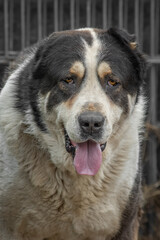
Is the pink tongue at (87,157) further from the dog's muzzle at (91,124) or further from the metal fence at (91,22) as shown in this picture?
the metal fence at (91,22)

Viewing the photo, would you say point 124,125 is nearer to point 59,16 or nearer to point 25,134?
point 25,134

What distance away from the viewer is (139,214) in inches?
227

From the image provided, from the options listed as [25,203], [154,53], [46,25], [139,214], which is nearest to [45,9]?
[46,25]

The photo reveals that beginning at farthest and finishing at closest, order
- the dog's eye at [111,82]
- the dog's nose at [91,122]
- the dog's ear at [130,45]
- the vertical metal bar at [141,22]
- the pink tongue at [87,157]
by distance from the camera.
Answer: the vertical metal bar at [141,22], the dog's ear at [130,45], the dog's eye at [111,82], the pink tongue at [87,157], the dog's nose at [91,122]

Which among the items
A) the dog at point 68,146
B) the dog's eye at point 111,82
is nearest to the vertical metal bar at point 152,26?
the dog at point 68,146

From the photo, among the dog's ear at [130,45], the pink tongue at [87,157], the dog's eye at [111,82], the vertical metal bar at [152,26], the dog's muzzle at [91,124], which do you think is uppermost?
the vertical metal bar at [152,26]

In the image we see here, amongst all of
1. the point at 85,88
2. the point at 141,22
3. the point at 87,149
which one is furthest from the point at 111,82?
the point at 141,22

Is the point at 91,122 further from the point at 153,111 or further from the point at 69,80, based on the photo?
the point at 153,111

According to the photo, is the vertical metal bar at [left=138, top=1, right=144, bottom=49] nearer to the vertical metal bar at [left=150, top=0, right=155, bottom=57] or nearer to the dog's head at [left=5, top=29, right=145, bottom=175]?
the vertical metal bar at [left=150, top=0, right=155, bottom=57]

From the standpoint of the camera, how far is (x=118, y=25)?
27.6 ft

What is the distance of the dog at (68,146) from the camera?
14.9ft

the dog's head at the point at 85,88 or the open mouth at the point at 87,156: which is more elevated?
the dog's head at the point at 85,88

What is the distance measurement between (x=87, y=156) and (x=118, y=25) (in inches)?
169

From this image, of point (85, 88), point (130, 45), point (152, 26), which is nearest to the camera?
point (85, 88)
